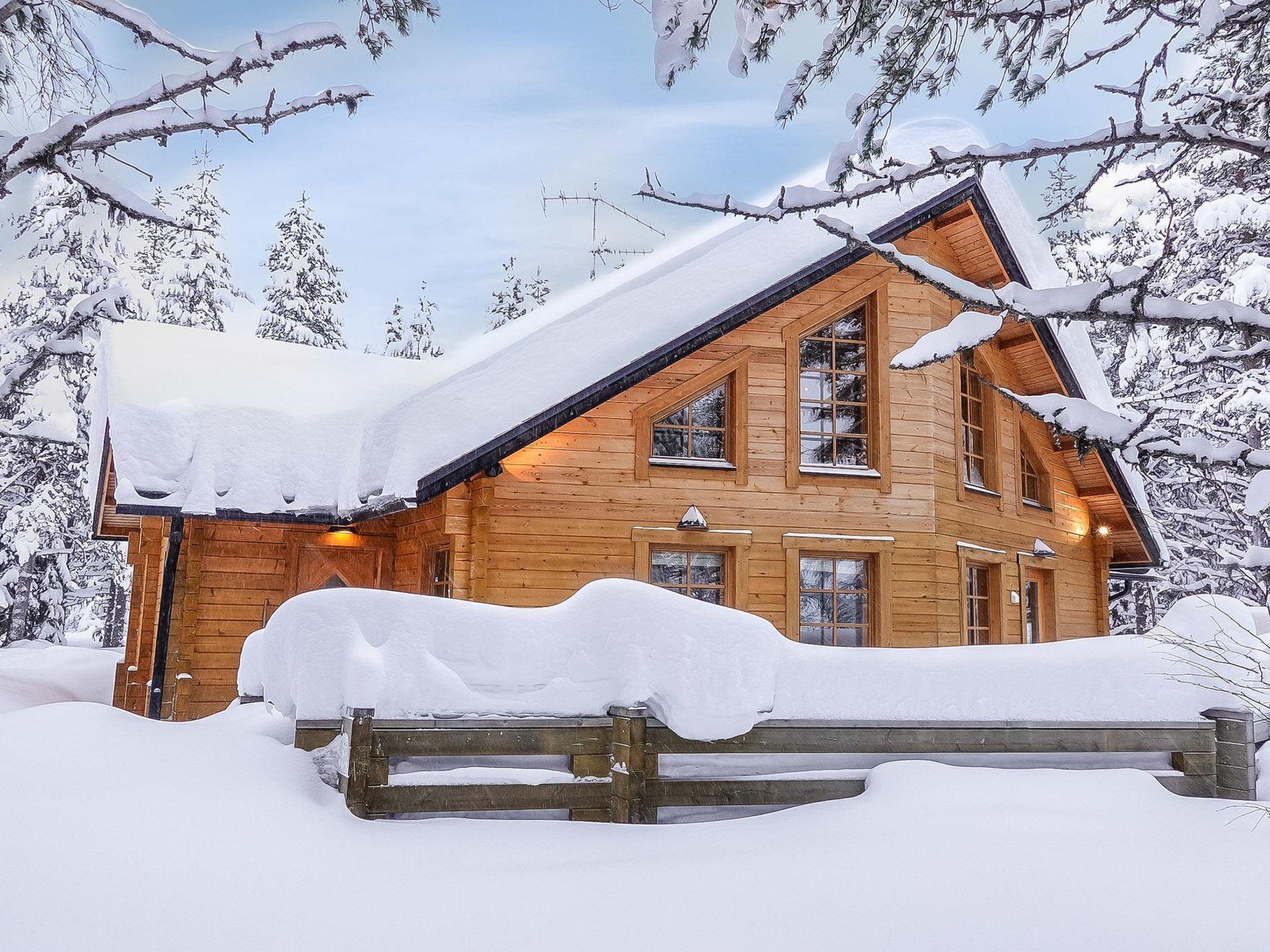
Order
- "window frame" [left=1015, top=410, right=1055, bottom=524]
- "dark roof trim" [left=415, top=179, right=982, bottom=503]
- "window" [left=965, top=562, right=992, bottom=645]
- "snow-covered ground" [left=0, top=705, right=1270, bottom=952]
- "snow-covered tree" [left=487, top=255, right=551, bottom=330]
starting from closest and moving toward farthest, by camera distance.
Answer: "snow-covered ground" [left=0, top=705, right=1270, bottom=952] < "dark roof trim" [left=415, top=179, right=982, bottom=503] < "window" [left=965, top=562, right=992, bottom=645] < "window frame" [left=1015, top=410, right=1055, bottom=524] < "snow-covered tree" [left=487, top=255, right=551, bottom=330]

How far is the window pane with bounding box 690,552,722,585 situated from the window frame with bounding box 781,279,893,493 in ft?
4.01

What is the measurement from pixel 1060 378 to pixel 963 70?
30.3 ft

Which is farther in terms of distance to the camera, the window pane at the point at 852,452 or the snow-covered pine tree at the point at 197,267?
the snow-covered pine tree at the point at 197,267

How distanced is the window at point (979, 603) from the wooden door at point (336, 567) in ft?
25.1

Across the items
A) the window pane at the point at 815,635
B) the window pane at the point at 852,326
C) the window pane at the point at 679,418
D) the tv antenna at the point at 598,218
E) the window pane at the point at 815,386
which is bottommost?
the window pane at the point at 815,635

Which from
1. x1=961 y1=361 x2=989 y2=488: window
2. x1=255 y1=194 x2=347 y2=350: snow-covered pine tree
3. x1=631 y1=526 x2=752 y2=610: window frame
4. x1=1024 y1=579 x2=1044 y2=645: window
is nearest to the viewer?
x1=631 y1=526 x2=752 y2=610: window frame

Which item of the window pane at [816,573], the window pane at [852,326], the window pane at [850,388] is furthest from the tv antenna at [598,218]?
the window pane at [816,573]

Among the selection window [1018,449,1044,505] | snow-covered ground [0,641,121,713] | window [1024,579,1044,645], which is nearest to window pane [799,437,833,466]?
window [1018,449,1044,505]

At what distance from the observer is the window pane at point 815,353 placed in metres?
11.6

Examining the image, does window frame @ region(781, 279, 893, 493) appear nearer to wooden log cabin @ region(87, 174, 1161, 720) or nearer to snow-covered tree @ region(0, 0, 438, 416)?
wooden log cabin @ region(87, 174, 1161, 720)

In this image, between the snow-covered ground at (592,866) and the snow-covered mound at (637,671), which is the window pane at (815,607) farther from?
the snow-covered ground at (592,866)

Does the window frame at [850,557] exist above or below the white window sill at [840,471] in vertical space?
below

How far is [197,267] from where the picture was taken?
29.4 metres

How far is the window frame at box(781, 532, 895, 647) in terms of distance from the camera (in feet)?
35.0
